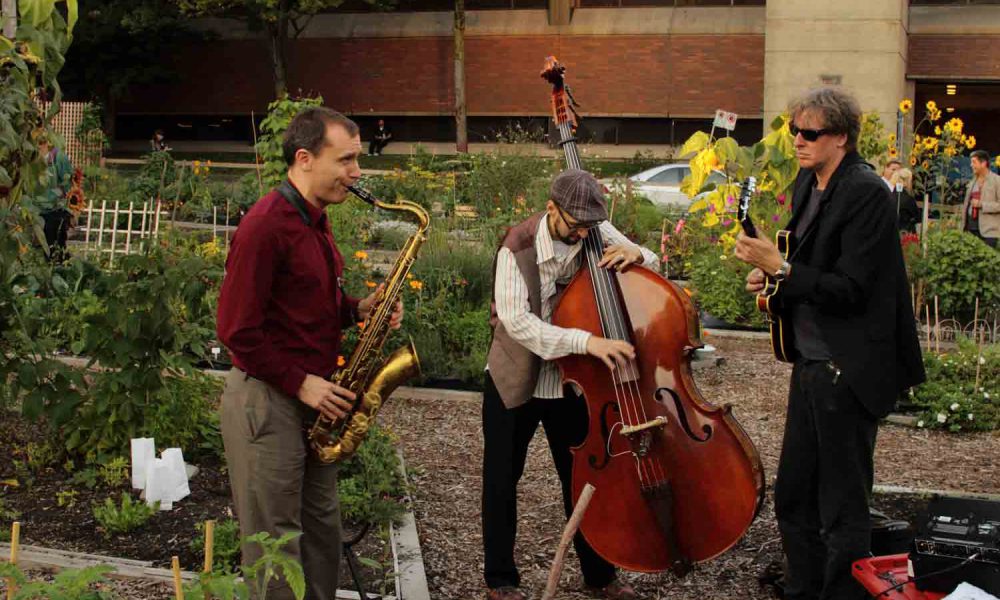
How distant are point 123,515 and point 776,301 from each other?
120 inches

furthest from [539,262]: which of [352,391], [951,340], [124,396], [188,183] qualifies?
[188,183]

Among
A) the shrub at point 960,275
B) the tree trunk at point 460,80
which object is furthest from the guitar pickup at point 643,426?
the tree trunk at point 460,80

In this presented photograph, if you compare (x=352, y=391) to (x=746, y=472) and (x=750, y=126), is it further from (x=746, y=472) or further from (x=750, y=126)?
(x=750, y=126)

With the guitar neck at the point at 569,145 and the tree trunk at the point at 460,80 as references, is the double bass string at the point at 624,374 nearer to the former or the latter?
the guitar neck at the point at 569,145

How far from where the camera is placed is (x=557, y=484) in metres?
6.84

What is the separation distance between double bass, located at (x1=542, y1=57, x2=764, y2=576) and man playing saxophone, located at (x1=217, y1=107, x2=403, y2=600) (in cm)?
111

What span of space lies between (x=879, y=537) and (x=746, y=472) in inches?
33.6

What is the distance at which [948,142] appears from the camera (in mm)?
14047

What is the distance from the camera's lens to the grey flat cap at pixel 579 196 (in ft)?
15.6

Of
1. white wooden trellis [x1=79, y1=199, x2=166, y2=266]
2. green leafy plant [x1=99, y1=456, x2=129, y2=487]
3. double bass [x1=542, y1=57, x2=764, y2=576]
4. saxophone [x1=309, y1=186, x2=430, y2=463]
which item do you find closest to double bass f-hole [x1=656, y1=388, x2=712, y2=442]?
double bass [x1=542, y1=57, x2=764, y2=576]

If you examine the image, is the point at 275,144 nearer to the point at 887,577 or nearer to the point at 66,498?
the point at 66,498

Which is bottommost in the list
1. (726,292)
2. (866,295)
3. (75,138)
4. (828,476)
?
(828,476)

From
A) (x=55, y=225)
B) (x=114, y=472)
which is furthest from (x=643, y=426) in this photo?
(x=55, y=225)

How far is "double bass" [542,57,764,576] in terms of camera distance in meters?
4.75
